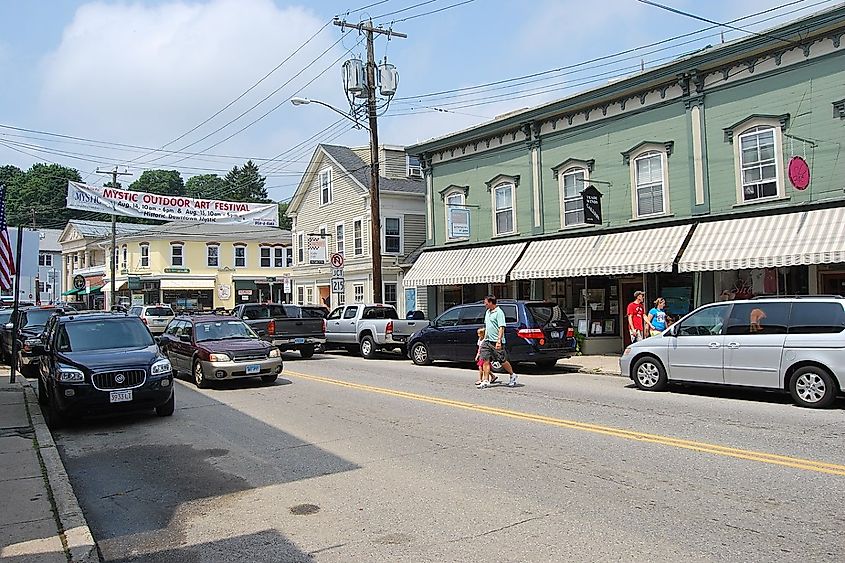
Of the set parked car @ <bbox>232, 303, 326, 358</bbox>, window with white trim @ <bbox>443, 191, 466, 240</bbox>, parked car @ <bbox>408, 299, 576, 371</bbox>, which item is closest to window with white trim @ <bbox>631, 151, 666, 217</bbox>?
parked car @ <bbox>408, 299, 576, 371</bbox>

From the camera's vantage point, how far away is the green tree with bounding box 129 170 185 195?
297 feet

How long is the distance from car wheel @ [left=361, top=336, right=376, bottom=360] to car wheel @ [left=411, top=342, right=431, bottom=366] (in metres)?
2.57

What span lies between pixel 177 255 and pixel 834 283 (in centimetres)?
4491

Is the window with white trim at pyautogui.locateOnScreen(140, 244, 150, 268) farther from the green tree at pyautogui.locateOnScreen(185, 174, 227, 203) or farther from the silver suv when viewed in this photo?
the silver suv

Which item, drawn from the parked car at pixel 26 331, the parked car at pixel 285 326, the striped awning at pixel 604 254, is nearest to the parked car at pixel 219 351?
the parked car at pixel 285 326

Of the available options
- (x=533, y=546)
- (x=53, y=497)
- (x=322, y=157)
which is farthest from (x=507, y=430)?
(x=322, y=157)

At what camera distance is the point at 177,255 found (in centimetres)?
5247

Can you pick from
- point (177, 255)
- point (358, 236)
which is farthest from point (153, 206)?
point (177, 255)

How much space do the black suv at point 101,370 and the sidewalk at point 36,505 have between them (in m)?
0.63

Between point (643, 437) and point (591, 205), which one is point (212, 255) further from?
point (643, 437)

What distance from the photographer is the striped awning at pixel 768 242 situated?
15.3m

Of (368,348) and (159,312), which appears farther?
(159,312)

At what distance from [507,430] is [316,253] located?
27.0m

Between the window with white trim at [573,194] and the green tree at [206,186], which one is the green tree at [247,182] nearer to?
the green tree at [206,186]
